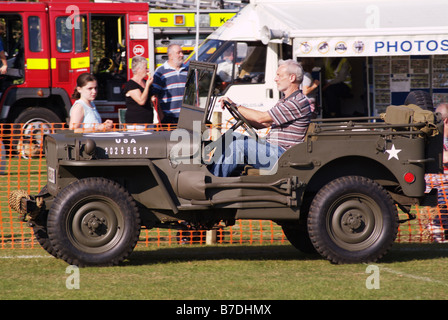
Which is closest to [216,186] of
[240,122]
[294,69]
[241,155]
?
[241,155]

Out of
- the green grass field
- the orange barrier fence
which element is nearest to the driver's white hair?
the green grass field

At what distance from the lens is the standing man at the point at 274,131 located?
6973 millimetres

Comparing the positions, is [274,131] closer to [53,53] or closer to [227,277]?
[227,277]

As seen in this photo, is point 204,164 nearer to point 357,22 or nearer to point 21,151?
point 21,151

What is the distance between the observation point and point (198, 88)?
7375 millimetres

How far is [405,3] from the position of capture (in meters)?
14.0

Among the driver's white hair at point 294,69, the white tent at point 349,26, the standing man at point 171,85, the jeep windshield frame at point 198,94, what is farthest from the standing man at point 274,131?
the white tent at point 349,26

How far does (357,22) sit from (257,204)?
7.08m

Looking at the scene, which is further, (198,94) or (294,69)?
(294,69)

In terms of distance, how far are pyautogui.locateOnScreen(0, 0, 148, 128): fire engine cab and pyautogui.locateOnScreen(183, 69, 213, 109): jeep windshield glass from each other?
8331 millimetres

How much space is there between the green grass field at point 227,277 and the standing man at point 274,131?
0.89 metres

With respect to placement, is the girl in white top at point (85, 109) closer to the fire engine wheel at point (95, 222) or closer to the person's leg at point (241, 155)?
the fire engine wheel at point (95, 222)

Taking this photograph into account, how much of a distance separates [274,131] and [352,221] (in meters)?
1.03

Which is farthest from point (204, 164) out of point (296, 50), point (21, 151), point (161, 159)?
point (296, 50)
